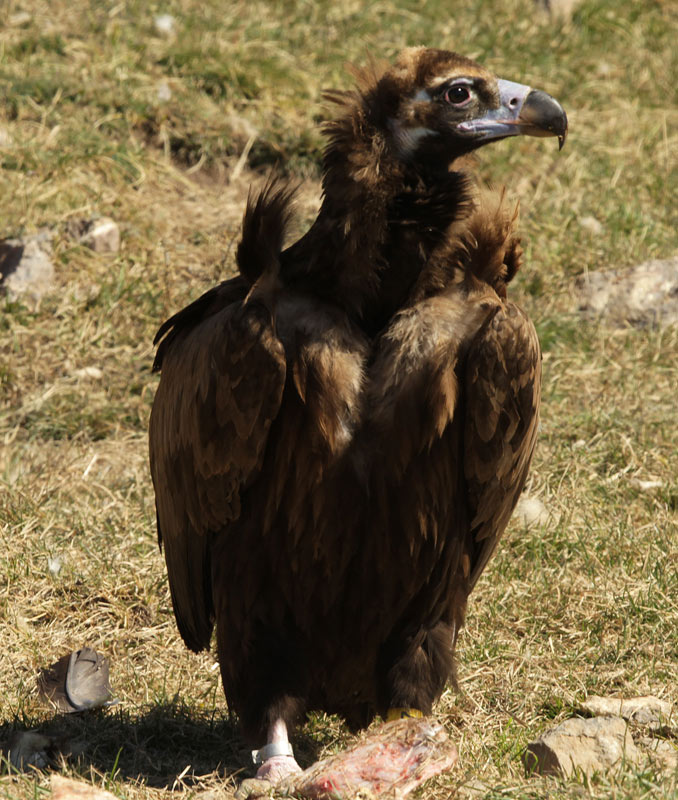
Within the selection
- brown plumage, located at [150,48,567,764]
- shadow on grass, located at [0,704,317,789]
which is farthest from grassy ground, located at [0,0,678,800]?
brown plumage, located at [150,48,567,764]

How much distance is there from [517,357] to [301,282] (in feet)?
2.10

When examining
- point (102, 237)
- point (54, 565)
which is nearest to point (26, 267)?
point (102, 237)

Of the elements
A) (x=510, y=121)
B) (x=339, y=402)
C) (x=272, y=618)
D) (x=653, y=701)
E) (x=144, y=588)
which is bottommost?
(x=144, y=588)

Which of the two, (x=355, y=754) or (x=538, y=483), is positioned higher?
(x=355, y=754)

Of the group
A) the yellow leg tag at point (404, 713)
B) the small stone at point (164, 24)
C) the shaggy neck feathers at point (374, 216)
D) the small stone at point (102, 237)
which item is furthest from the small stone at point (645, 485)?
the small stone at point (164, 24)

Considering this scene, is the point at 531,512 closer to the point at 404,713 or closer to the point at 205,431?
the point at 404,713

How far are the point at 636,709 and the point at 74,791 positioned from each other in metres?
1.68

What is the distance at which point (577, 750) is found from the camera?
11.3 feet

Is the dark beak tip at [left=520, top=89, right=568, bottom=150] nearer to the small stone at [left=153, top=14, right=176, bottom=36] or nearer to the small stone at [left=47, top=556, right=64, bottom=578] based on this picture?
the small stone at [left=47, top=556, right=64, bottom=578]

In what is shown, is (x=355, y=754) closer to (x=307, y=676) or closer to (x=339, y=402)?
(x=307, y=676)

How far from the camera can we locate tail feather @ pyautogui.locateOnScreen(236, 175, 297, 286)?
141 inches

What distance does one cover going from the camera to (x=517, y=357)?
135 inches

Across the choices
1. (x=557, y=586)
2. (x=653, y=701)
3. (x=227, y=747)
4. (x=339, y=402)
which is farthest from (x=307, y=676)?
(x=557, y=586)

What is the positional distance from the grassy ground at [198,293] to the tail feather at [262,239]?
3.92 feet
